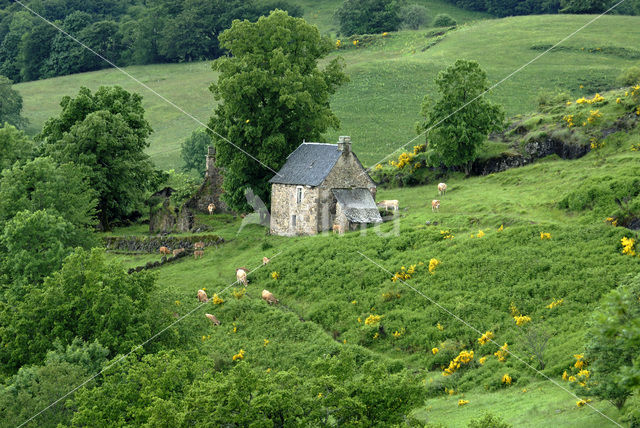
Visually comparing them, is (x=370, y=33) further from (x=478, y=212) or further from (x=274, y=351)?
(x=274, y=351)

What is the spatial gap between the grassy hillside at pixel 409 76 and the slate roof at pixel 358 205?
2461 centimetres

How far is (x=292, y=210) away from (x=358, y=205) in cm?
→ 539

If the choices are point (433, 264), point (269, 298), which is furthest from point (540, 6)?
point (269, 298)

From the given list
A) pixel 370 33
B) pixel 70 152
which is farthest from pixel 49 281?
pixel 370 33

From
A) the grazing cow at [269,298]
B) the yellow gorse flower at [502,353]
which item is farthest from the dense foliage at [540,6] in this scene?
the yellow gorse flower at [502,353]

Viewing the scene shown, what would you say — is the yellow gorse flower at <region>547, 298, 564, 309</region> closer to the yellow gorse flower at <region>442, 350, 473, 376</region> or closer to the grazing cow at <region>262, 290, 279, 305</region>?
the yellow gorse flower at <region>442, 350, 473, 376</region>

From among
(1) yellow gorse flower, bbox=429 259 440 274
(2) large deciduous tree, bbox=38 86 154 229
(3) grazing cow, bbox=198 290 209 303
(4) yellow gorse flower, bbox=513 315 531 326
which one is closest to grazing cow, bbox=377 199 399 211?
(1) yellow gorse flower, bbox=429 259 440 274

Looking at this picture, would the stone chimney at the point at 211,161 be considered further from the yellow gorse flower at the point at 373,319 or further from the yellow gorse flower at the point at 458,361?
the yellow gorse flower at the point at 458,361

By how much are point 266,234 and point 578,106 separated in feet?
98.5

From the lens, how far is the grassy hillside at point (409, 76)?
4136 inches

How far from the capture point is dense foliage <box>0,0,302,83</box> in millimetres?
161125

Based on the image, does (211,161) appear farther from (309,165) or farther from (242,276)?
(242,276)

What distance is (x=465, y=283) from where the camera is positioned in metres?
48.4

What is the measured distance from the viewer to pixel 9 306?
44.8 meters
